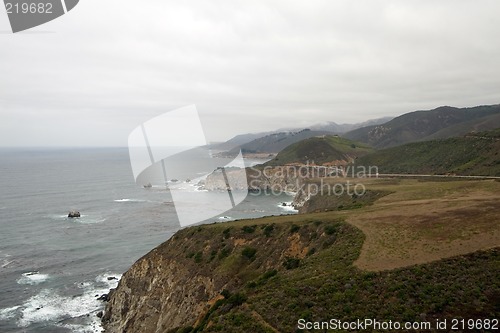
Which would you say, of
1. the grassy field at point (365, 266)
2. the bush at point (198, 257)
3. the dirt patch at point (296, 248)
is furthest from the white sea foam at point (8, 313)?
the dirt patch at point (296, 248)

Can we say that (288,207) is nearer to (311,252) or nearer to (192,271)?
(192,271)

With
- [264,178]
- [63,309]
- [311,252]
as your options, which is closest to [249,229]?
[311,252]

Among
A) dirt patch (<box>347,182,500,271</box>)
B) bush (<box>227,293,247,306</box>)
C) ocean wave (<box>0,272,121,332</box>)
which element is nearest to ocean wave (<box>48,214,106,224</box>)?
ocean wave (<box>0,272,121,332</box>)

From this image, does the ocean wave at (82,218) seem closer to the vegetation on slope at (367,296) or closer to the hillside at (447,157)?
the vegetation on slope at (367,296)

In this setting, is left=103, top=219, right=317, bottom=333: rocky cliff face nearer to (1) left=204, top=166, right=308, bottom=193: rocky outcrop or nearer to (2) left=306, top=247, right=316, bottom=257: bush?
(2) left=306, top=247, right=316, bottom=257: bush

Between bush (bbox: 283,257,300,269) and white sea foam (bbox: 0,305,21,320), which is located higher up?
bush (bbox: 283,257,300,269)
